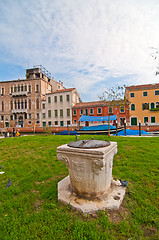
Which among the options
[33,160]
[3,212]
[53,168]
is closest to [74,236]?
[3,212]

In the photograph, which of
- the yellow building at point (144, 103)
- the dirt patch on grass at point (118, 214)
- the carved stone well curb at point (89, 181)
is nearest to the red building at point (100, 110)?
the yellow building at point (144, 103)

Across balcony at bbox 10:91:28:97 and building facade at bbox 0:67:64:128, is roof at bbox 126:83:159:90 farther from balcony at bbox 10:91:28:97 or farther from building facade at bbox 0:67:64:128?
balcony at bbox 10:91:28:97

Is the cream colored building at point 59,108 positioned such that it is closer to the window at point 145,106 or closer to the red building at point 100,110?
the red building at point 100,110

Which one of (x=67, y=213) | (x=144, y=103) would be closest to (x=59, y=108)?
(x=144, y=103)

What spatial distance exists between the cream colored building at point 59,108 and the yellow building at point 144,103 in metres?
14.8

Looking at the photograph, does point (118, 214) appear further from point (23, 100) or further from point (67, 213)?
point (23, 100)

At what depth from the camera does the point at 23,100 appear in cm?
3600

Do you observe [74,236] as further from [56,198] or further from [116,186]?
[116,186]

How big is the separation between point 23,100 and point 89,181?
37940 millimetres

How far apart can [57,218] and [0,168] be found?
140 inches

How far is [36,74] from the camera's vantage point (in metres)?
38.1

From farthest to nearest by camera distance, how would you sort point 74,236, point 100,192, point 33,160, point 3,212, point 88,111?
point 88,111
point 33,160
point 100,192
point 3,212
point 74,236

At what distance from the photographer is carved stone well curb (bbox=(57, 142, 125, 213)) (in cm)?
236

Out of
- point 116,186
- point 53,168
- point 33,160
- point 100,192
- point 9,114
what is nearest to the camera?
point 100,192
